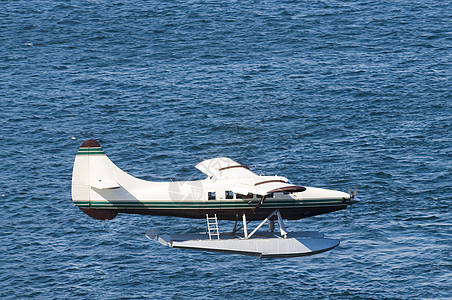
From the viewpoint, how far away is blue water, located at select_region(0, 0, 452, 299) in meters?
74.7

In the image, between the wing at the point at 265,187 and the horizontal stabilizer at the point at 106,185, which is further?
A: the horizontal stabilizer at the point at 106,185

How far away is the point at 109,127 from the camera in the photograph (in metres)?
106

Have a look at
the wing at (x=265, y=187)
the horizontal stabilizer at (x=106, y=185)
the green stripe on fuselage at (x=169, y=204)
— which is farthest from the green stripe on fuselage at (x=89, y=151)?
the wing at (x=265, y=187)

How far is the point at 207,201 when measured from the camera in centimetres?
5988

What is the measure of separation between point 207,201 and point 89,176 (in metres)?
8.25

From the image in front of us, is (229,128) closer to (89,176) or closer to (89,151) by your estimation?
(89,151)

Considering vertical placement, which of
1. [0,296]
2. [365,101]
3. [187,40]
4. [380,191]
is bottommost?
[0,296]

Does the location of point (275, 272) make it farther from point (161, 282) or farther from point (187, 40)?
point (187, 40)

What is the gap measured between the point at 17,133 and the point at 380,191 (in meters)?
44.7

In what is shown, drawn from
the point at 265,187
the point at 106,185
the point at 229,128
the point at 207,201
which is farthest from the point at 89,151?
the point at 229,128

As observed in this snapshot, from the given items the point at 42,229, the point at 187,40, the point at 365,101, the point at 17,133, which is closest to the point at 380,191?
the point at 365,101

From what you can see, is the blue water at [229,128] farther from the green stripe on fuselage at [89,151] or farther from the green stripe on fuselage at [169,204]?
the green stripe on fuselage at [89,151]

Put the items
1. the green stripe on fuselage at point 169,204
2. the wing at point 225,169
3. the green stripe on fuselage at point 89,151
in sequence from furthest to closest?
1. the wing at point 225,169
2. the green stripe on fuselage at point 89,151
3. the green stripe on fuselage at point 169,204

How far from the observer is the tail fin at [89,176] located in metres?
59.4
